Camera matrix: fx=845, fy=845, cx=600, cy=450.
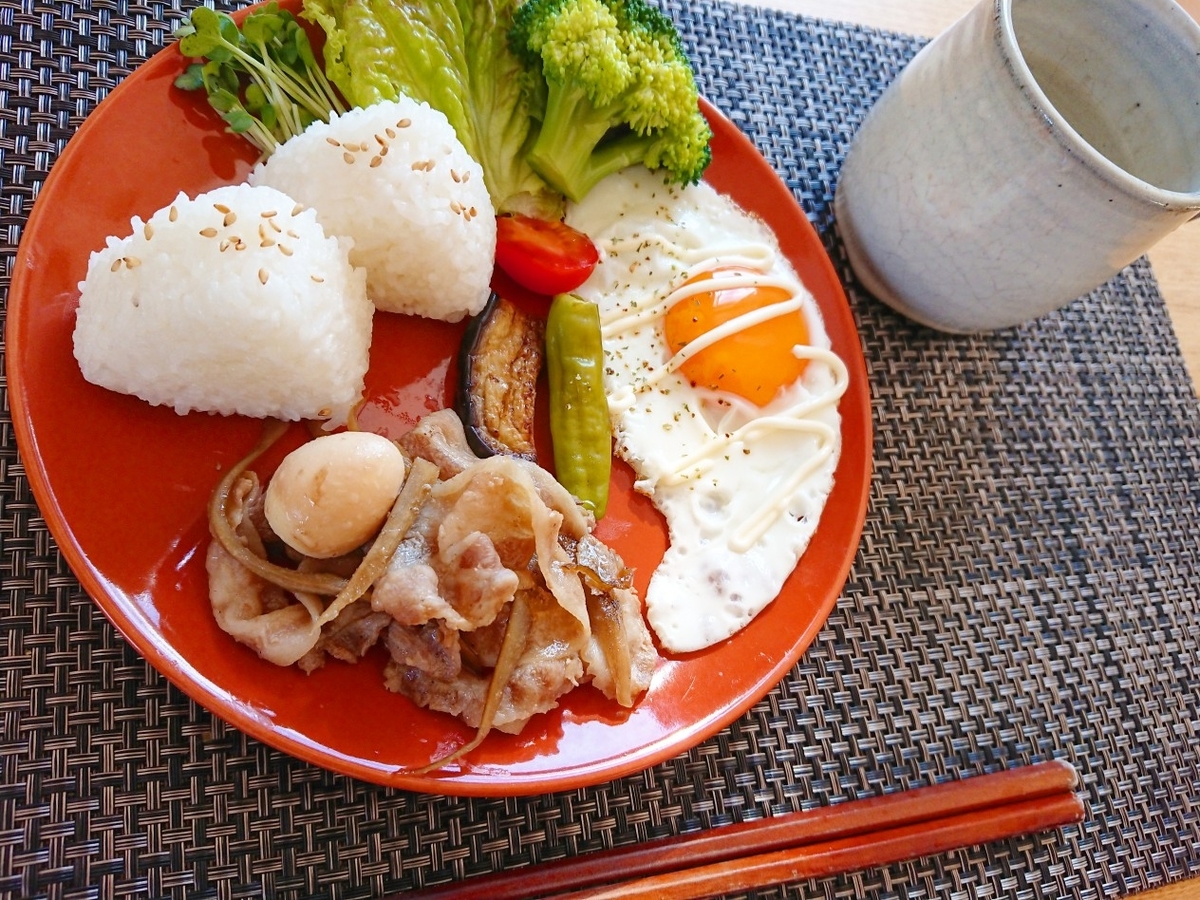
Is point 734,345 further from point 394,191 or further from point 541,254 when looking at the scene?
point 394,191

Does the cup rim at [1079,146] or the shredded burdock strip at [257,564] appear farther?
the cup rim at [1079,146]

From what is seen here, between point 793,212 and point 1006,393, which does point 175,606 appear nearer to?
point 793,212

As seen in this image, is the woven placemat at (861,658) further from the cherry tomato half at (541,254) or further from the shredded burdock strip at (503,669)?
the cherry tomato half at (541,254)

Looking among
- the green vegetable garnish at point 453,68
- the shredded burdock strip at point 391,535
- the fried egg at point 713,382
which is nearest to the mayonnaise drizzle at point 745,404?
the fried egg at point 713,382

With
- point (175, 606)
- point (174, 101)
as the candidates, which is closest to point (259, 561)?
point (175, 606)

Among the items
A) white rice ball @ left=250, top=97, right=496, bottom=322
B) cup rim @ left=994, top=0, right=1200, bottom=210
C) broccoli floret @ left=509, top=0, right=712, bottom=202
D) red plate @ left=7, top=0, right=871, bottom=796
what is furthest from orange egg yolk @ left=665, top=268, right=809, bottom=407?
cup rim @ left=994, top=0, right=1200, bottom=210

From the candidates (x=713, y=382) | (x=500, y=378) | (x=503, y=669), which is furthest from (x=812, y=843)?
(x=500, y=378)

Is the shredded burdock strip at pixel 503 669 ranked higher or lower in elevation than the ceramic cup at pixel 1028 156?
lower
